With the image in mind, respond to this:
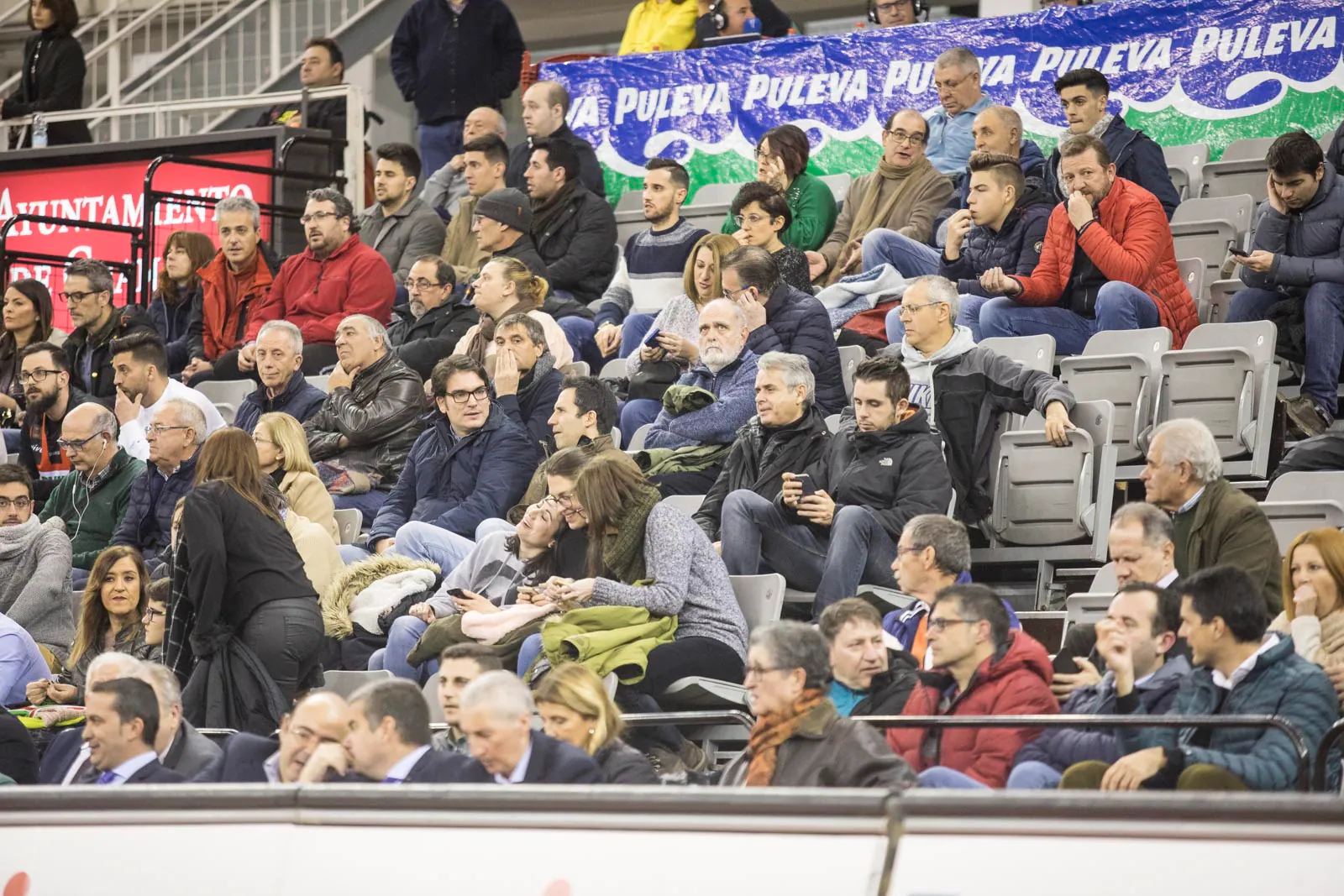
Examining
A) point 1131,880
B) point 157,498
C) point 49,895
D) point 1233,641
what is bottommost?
point 157,498

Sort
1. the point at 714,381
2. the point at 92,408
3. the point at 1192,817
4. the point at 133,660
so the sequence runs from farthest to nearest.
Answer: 1. the point at 92,408
2. the point at 714,381
3. the point at 133,660
4. the point at 1192,817

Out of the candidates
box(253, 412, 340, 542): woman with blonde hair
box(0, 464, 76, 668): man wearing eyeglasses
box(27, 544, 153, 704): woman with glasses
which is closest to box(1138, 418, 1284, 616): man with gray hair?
box(253, 412, 340, 542): woman with blonde hair

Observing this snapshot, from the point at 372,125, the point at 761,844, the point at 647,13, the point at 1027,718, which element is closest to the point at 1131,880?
the point at 761,844

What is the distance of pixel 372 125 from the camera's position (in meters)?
14.4

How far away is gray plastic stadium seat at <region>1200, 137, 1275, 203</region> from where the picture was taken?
915cm

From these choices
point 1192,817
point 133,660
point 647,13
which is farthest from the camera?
point 647,13

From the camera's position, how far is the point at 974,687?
5.45 metres

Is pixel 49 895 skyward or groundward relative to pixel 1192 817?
groundward

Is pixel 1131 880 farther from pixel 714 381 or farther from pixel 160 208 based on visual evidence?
pixel 160 208

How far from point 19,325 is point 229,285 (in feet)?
3.86

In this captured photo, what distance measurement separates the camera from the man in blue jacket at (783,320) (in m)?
7.98

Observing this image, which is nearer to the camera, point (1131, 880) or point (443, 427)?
point (1131, 880)

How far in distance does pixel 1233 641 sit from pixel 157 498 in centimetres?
468

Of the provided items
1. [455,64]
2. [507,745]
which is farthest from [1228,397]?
[455,64]
